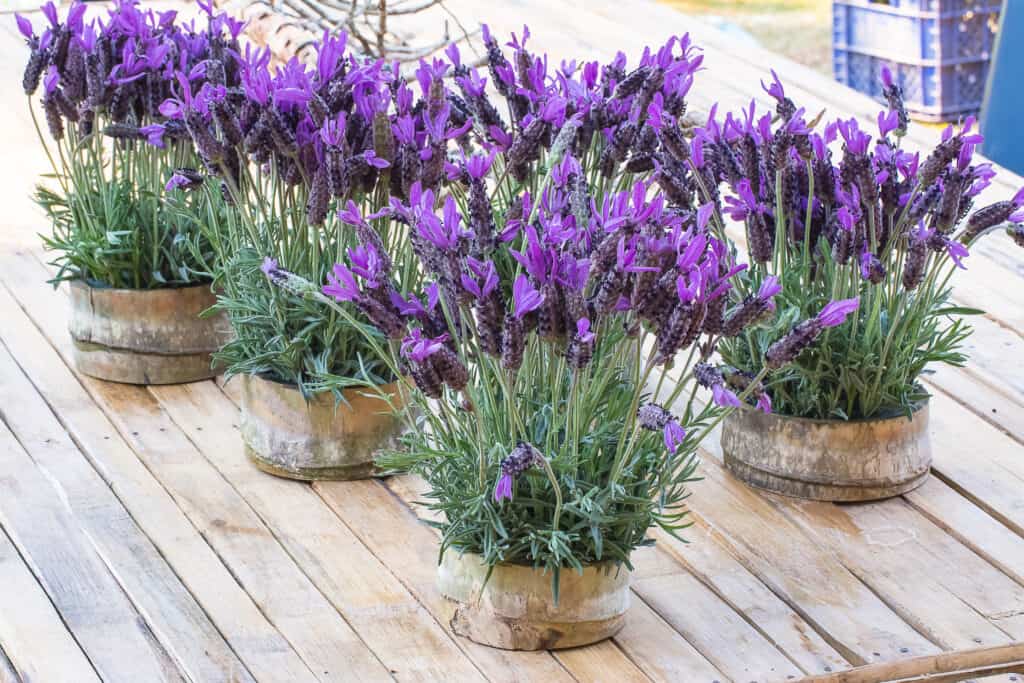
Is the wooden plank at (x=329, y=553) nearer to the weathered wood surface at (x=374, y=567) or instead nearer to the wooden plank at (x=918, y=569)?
the weathered wood surface at (x=374, y=567)

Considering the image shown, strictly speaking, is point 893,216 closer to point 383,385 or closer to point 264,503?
point 383,385

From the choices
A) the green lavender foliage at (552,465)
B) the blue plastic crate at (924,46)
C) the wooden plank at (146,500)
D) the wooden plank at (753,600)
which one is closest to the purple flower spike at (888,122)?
the green lavender foliage at (552,465)

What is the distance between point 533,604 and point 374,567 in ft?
1.11

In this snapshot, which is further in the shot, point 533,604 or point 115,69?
point 115,69

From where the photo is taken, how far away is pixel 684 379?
177 cm

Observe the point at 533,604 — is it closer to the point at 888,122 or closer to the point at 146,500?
the point at 146,500

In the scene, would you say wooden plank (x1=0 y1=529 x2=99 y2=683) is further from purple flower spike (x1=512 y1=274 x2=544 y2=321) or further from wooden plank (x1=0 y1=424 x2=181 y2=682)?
purple flower spike (x1=512 y1=274 x2=544 y2=321)

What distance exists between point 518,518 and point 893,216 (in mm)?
820

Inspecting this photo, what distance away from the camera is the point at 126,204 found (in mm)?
2715

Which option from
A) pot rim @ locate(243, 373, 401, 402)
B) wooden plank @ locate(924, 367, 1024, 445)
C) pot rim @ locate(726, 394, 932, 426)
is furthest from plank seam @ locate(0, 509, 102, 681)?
wooden plank @ locate(924, 367, 1024, 445)

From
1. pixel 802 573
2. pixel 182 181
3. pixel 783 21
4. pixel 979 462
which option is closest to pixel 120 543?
pixel 182 181

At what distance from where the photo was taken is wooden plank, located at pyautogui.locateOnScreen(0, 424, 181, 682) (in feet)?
6.40

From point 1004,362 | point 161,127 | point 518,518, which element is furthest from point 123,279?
point 1004,362

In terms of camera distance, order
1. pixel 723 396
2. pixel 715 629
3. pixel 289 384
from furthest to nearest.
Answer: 1. pixel 289 384
2. pixel 715 629
3. pixel 723 396
